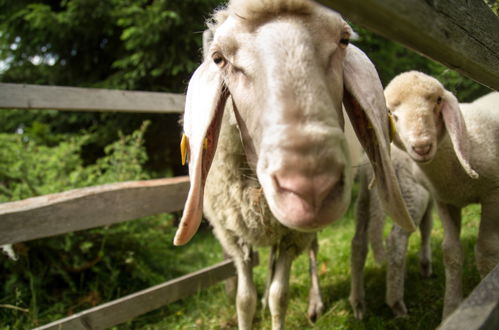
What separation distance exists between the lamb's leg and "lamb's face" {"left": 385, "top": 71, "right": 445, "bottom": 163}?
3.65ft

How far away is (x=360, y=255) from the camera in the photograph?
324 cm

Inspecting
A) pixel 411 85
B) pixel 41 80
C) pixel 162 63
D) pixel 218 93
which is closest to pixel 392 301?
pixel 411 85

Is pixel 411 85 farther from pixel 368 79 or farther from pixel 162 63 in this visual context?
pixel 162 63

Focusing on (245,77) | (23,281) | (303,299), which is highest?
(245,77)

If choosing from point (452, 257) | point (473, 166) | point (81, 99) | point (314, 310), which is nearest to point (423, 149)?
point (473, 166)

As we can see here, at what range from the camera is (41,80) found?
20.1 feet

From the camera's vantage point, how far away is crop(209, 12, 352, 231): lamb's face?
112cm

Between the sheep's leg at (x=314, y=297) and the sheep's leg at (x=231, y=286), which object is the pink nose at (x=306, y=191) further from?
the sheep's leg at (x=231, y=286)

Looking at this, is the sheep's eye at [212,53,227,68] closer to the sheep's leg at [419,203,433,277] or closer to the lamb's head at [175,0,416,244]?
the lamb's head at [175,0,416,244]

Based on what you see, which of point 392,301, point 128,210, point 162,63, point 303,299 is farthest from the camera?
point 162,63

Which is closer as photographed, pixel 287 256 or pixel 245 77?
pixel 245 77

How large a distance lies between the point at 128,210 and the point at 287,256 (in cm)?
123

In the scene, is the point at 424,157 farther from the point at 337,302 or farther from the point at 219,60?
the point at 337,302

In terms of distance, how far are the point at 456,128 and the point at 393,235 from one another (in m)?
1.18
